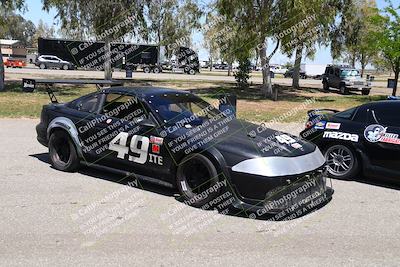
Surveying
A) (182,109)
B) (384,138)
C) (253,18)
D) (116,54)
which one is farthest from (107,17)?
(384,138)

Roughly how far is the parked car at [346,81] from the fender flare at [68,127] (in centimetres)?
2630

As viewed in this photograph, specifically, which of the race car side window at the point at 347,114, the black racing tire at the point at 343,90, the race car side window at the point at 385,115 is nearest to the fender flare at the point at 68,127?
the race car side window at the point at 347,114

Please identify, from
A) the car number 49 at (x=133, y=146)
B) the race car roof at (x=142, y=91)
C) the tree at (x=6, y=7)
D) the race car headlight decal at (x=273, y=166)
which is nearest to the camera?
the race car headlight decal at (x=273, y=166)

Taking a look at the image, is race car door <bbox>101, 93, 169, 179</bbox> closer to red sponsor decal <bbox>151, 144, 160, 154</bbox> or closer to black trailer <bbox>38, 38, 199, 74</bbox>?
red sponsor decal <bbox>151, 144, 160, 154</bbox>

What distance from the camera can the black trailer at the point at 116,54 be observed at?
161 ft

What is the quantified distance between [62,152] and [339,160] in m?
4.53

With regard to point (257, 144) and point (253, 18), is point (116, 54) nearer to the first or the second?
point (253, 18)

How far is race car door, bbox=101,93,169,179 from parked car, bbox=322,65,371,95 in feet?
86.1

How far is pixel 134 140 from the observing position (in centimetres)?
593

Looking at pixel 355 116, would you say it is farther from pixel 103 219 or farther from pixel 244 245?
pixel 103 219

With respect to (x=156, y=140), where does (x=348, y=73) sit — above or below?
above

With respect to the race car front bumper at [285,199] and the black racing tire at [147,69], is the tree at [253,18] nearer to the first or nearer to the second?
the race car front bumper at [285,199]

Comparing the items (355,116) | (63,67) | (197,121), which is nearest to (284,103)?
(355,116)

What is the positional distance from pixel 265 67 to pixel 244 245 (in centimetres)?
1937
